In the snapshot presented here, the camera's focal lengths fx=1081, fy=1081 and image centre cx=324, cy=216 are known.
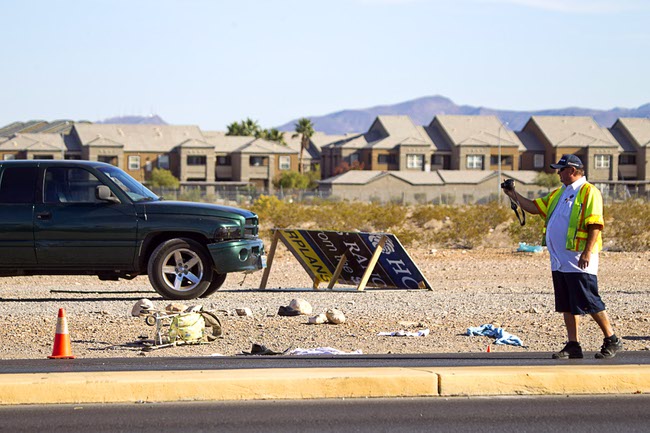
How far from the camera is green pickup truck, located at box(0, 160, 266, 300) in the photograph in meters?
14.9

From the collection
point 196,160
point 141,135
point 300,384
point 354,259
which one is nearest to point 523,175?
point 196,160

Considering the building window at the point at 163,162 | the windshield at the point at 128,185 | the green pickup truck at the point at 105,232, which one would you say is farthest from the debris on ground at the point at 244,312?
the building window at the point at 163,162

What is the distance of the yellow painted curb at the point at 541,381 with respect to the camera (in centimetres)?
849

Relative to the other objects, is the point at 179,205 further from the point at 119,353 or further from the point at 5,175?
the point at 119,353

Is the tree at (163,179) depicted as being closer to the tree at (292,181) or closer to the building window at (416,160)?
the tree at (292,181)

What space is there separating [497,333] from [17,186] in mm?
7065

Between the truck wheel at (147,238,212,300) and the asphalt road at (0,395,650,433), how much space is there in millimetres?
6831

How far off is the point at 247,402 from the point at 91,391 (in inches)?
46.7

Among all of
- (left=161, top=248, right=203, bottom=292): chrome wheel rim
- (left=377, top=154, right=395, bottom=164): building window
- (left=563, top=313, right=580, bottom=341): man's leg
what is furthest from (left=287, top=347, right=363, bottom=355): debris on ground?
(left=377, top=154, right=395, bottom=164): building window

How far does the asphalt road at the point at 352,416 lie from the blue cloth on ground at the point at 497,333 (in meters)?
3.44

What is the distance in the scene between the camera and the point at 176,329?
11.5 m

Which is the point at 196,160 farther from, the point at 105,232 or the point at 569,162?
the point at 569,162

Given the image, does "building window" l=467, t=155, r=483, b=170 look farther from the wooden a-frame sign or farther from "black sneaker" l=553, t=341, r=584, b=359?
"black sneaker" l=553, t=341, r=584, b=359

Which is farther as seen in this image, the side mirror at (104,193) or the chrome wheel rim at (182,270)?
the chrome wheel rim at (182,270)
